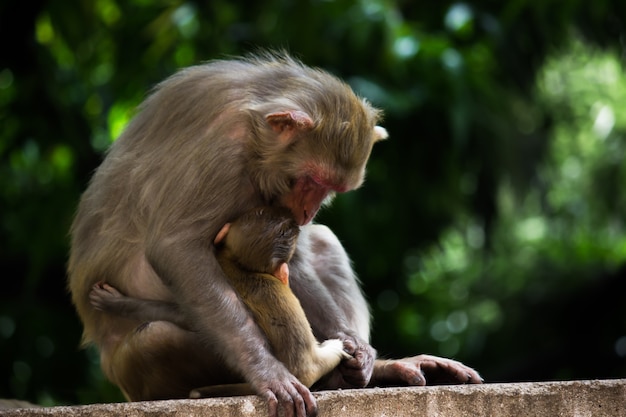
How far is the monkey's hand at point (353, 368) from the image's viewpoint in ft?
19.4

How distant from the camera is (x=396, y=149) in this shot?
11.8 metres

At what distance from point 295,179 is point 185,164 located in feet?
2.06

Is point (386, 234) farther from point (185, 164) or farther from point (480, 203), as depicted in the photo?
point (185, 164)

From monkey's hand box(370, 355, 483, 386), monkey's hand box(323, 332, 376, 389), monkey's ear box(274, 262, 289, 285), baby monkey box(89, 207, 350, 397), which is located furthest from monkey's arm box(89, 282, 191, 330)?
monkey's hand box(370, 355, 483, 386)

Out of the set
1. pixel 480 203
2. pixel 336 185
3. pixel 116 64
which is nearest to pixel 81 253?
pixel 336 185

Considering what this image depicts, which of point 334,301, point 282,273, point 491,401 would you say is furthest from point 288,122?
point 491,401

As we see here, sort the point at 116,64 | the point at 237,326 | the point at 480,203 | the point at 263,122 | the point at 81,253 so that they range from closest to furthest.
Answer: the point at 237,326 → the point at 263,122 → the point at 81,253 → the point at 116,64 → the point at 480,203

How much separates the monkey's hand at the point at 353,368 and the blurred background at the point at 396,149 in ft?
14.6

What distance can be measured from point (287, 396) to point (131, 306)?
52.6 inches

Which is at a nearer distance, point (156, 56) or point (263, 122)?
point (263, 122)

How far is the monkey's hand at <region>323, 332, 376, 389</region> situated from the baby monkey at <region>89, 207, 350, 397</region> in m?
0.08


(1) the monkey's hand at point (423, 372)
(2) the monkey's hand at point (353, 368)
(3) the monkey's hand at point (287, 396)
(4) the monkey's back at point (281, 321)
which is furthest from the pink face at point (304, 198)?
(3) the monkey's hand at point (287, 396)

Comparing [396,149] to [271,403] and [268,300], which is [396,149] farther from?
[271,403]

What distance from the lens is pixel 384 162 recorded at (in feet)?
39.1
